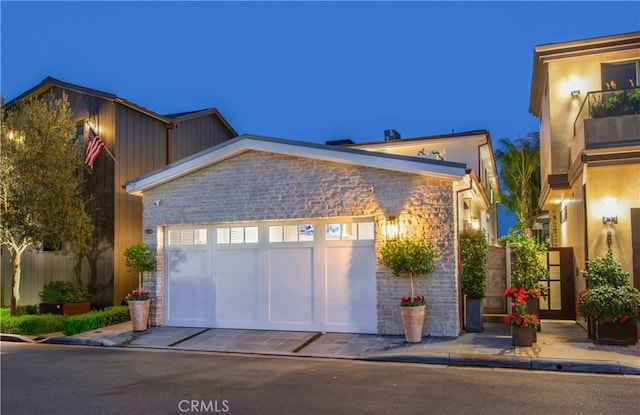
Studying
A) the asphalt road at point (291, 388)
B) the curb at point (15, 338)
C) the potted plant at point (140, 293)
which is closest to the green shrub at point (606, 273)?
the asphalt road at point (291, 388)

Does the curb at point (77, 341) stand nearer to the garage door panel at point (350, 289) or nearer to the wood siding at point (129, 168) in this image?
the wood siding at point (129, 168)

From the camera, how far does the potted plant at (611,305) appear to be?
8.84m

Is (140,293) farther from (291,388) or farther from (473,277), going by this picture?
(473,277)

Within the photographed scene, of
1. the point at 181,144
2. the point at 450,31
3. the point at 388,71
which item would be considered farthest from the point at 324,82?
the point at 181,144

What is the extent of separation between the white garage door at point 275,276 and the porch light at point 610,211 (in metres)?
4.38

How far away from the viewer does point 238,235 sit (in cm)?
1184

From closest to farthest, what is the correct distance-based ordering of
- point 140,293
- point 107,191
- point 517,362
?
point 517,362 < point 140,293 < point 107,191

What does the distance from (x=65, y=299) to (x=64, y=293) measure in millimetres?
313

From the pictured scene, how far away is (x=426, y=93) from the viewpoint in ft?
395

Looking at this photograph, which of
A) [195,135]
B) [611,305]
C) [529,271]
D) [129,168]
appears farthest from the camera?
[195,135]

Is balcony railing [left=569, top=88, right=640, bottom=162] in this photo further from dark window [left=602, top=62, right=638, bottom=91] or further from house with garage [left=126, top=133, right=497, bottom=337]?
house with garage [left=126, top=133, right=497, bottom=337]

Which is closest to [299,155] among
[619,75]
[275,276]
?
[275,276]

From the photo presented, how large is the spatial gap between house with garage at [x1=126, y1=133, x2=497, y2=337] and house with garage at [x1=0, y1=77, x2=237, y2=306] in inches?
94.6

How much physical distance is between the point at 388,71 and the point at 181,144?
104 metres
